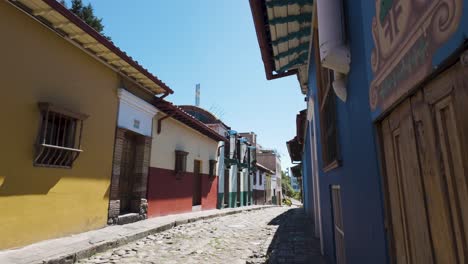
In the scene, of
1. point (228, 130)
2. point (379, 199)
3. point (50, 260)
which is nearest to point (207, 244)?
point (50, 260)

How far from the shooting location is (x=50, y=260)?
14.7 feet

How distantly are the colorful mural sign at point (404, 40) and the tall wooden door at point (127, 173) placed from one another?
8071 millimetres

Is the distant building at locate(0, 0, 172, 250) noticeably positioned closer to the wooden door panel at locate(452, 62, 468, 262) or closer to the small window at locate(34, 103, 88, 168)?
the small window at locate(34, 103, 88, 168)

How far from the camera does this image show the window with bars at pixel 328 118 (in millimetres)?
3449

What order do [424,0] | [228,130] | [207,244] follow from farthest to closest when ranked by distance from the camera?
[228,130] → [207,244] → [424,0]

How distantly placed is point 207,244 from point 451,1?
6.78 metres

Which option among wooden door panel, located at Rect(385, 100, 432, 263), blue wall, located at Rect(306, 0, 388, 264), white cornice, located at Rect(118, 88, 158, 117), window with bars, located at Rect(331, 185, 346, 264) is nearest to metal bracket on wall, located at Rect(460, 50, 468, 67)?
wooden door panel, located at Rect(385, 100, 432, 263)

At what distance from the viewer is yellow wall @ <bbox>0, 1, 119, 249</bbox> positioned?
5.06 metres

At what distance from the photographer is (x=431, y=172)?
1232 mm

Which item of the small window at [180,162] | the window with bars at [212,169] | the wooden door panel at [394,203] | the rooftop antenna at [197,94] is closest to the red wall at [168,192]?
the small window at [180,162]

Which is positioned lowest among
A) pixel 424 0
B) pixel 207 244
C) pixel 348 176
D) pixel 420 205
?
pixel 207 244

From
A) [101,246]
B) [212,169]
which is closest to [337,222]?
[101,246]

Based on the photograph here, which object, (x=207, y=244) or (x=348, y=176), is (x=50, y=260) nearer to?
(x=207, y=244)

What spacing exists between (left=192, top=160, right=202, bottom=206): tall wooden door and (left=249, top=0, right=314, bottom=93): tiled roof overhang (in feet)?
27.4
